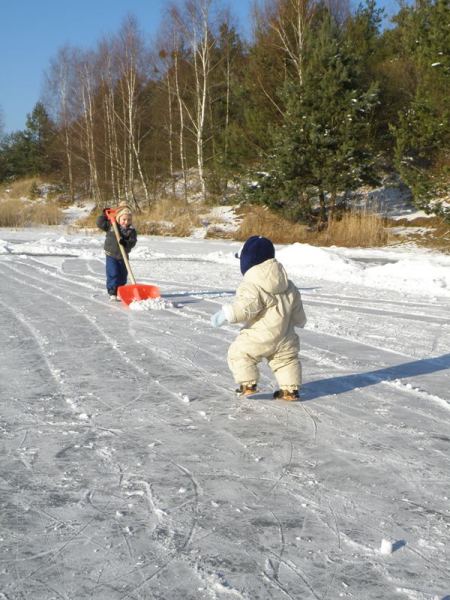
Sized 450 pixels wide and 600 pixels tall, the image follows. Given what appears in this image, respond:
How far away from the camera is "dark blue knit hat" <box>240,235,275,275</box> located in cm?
A: 434

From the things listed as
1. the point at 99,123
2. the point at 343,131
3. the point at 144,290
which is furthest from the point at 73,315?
the point at 99,123

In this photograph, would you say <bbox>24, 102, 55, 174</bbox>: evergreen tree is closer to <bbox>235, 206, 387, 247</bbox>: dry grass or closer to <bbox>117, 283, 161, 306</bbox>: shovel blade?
<bbox>235, 206, 387, 247</bbox>: dry grass

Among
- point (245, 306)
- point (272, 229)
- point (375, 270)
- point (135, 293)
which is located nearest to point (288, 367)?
point (245, 306)

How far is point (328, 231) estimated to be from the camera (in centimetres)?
1925

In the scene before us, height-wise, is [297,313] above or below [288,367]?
above

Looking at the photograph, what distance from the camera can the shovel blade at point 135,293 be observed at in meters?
8.48

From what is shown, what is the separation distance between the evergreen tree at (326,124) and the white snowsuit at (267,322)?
1542 centimetres

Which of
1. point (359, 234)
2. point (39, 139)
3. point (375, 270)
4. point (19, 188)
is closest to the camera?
point (375, 270)

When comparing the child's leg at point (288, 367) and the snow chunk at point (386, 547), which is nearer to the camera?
the snow chunk at point (386, 547)

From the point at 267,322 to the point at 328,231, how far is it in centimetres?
1531

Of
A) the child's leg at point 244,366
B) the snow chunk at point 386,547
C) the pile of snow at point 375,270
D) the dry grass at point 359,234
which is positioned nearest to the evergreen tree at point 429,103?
the dry grass at point 359,234

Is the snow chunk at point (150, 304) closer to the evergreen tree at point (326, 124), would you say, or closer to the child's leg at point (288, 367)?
the child's leg at point (288, 367)

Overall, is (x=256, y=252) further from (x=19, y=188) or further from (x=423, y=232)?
(x=19, y=188)

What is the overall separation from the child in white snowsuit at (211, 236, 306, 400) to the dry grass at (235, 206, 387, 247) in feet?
45.8
